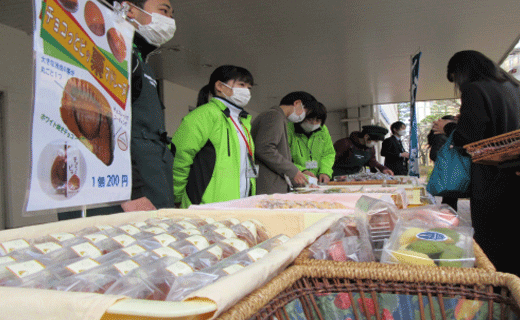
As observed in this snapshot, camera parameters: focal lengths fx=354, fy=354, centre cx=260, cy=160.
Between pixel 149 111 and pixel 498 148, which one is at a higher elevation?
pixel 149 111

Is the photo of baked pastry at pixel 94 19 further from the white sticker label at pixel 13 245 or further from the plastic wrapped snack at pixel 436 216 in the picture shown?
the plastic wrapped snack at pixel 436 216

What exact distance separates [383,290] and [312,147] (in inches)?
142

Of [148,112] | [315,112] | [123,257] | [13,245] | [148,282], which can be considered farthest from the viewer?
[315,112]

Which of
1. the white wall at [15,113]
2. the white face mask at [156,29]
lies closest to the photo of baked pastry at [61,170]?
the white face mask at [156,29]

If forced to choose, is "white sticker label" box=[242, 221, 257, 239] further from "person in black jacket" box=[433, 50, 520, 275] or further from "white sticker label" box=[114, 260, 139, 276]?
"person in black jacket" box=[433, 50, 520, 275]

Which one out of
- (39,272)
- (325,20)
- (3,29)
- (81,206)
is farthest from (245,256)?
(3,29)

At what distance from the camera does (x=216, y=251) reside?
2.22 feet

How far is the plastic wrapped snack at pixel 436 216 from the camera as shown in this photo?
0.84m

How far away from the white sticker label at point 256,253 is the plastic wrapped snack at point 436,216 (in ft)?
1.34

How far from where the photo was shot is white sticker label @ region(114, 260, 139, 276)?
Answer: 1.80 ft

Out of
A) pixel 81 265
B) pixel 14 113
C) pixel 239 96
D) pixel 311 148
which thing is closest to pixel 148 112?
pixel 239 96

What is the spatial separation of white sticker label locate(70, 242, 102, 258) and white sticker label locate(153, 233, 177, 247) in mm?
118

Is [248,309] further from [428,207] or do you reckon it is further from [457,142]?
[457,142]

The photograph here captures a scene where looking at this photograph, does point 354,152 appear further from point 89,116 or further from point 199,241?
point 199,241
